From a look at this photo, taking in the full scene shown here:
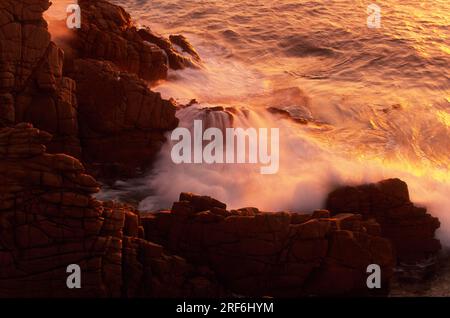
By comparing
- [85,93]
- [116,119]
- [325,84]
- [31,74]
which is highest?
[325,84]

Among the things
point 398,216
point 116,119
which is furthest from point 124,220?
point 398,216

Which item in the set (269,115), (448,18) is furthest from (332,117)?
(448,18)

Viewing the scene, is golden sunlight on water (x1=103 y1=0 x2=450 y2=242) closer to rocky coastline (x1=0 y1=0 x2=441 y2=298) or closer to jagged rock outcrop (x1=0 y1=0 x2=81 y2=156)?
rocky coastline (x1=0 y1=0 x2=441 y2=298)

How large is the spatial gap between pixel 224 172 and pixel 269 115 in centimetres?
461

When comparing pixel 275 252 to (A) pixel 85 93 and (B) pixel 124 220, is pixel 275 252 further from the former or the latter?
(A) pixel 85 93

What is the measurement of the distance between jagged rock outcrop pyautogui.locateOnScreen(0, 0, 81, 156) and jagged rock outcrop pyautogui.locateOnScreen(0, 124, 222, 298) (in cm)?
362

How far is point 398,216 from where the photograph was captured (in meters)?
20.6

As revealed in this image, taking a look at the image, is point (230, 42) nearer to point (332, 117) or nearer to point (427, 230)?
point (332, 117)

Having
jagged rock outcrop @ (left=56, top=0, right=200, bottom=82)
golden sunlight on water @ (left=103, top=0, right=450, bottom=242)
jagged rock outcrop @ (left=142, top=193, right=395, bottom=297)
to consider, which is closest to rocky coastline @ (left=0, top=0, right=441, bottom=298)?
jagged rock outcrop @ (left=142, top=193, right=395, bottom=297)

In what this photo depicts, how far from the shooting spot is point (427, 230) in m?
20.8

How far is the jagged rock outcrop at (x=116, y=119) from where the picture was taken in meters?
22.2

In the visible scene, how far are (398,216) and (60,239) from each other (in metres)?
8.84

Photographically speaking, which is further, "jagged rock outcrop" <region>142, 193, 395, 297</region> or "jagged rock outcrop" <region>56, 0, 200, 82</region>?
"jagged rock outcrop" <region>56, 0, 200, 82</region>

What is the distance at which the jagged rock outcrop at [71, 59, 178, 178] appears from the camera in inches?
876
